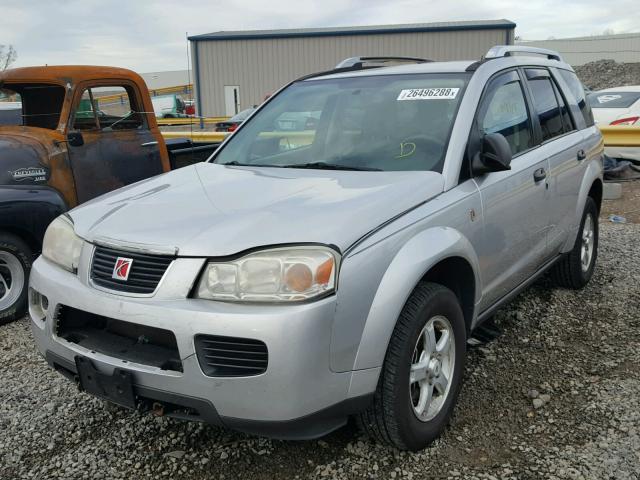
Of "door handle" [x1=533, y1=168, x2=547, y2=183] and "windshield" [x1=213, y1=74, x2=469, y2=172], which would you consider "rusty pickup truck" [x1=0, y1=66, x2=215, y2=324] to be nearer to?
"windshield" [x1=213, y1=74, x2=469, y2=172]

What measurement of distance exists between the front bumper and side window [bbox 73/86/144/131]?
3341 millimetres

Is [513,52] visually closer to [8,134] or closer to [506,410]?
[506,410]

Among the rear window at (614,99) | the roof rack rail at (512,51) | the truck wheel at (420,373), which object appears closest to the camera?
the truck wheel at (420,373)

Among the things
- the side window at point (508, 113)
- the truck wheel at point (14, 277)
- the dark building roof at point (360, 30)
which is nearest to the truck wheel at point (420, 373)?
the side window at point (508, 113)

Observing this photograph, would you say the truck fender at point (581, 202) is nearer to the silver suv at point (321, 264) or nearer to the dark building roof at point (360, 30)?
the silver suv at point (321, 264)

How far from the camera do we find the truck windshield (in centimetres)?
523

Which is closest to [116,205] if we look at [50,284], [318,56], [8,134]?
[50,284]

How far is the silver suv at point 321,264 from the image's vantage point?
7.19 feet

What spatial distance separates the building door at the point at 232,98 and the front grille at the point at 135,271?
94.4 ft

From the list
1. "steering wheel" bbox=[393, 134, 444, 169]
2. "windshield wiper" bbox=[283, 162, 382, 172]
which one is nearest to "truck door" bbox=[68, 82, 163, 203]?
"windshield wiper" bbox=[283, 162, 382, 172]

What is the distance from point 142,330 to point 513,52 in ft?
10.1

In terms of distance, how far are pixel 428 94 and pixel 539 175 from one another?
0.90 meters

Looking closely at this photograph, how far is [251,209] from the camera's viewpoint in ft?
8.38

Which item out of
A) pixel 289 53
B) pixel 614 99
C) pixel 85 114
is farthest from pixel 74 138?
pixel 289 53
